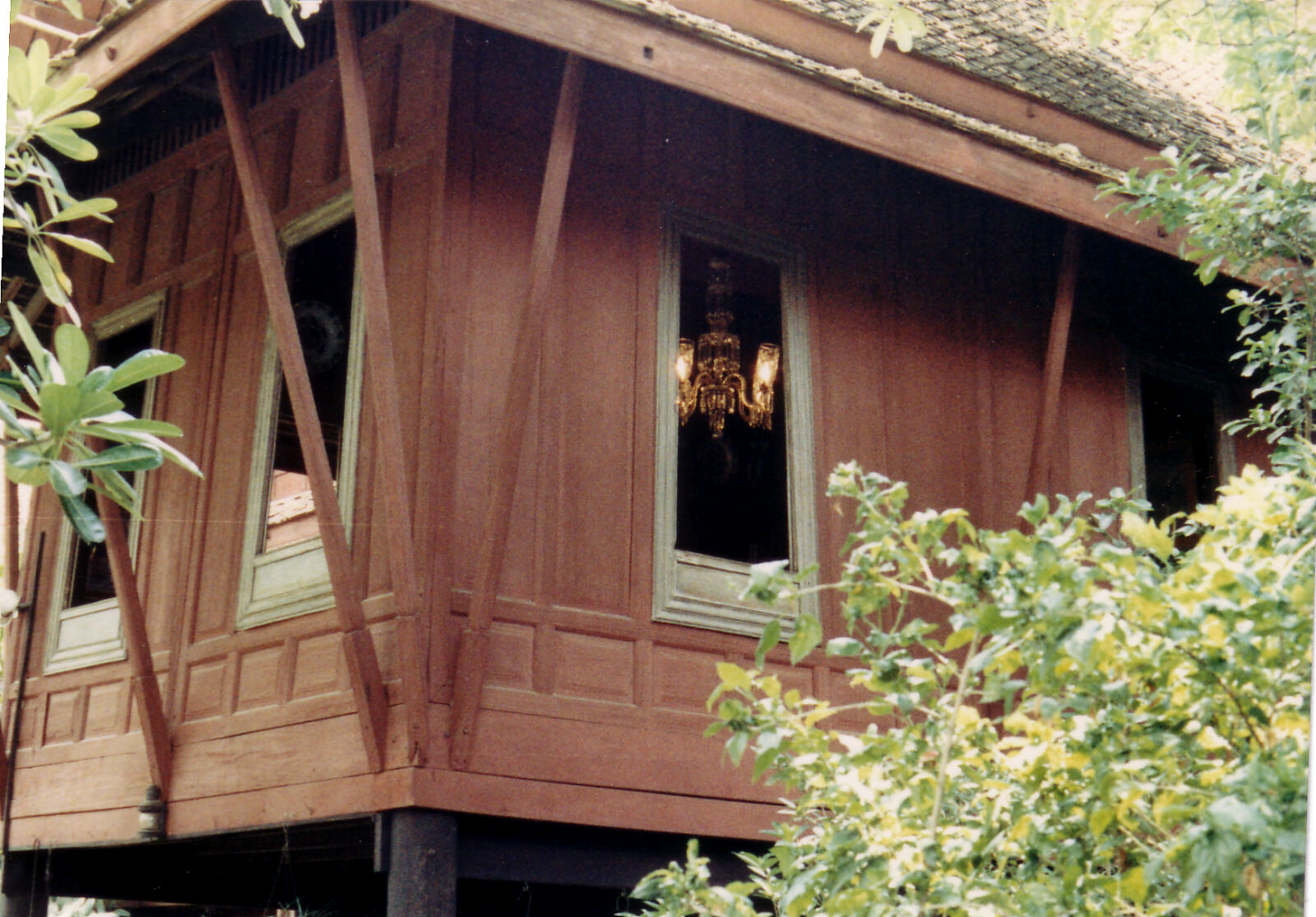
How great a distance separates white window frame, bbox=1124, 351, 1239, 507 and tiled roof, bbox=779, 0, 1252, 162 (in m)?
Answer: 1.15

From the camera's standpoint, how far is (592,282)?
6160 mm

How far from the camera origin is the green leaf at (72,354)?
2.62 metres

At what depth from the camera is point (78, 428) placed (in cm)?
263

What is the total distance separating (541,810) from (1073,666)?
3185mm

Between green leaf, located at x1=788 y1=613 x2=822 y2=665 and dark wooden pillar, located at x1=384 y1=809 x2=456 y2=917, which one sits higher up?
green leaf, located at x1=788 y1=613 x2=822 y2=665

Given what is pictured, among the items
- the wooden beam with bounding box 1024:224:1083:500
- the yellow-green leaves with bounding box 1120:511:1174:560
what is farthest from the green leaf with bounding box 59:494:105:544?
the wooden beam with bounding box 1024:224:1083:500

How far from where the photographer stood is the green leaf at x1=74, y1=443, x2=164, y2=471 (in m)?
2.63

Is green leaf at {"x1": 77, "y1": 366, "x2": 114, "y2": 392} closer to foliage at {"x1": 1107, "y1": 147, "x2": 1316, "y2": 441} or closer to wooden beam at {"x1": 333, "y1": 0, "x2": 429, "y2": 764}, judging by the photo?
wooden beam at {"x1": 333, "y1": 0, "x2": 429, "y2": 764}

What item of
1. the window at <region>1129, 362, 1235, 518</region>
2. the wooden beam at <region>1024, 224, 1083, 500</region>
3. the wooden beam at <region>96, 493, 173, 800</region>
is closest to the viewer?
the wooden beam at <region>96, 493, 173, 800</region>

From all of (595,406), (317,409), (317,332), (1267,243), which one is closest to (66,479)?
(1267,243)

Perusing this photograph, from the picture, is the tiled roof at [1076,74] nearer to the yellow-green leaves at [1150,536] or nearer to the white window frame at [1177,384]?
the white window frame at [1177,384]

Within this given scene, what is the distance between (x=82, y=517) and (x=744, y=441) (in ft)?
19.2

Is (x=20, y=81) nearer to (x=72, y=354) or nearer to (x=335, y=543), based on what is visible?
(x=72, y=354)

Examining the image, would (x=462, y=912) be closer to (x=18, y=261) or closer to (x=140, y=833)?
(x=140, y=833)
